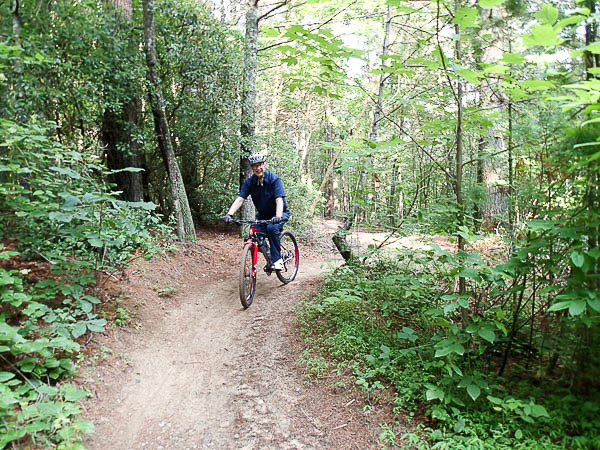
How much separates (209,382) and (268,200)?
319 centimetres

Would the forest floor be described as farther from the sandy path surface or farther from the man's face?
the man's face

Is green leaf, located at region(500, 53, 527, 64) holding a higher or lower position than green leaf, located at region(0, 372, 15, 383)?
higher

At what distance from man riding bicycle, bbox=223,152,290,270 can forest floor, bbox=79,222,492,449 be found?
97 centimetres

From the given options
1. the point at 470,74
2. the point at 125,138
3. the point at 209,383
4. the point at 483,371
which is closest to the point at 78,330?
the point at 209,383

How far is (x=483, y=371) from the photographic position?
11.2ft

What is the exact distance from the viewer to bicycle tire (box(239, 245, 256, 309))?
5789mm

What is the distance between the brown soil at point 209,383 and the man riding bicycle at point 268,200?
38.0 inches

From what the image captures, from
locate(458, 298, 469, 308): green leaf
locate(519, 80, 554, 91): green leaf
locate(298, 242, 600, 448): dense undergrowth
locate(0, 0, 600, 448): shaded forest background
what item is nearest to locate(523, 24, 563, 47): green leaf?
locate(0, 0, 600, 448): shaded forest background

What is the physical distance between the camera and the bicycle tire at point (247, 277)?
5789mm

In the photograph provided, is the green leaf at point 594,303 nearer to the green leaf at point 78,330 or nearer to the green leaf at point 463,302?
the green leaf at point 463,302

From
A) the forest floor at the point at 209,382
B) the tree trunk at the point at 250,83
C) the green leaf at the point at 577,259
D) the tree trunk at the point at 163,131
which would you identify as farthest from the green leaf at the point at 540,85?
the tree trunk at the point at 250,83

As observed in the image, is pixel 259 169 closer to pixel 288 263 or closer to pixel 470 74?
pixel 288 263

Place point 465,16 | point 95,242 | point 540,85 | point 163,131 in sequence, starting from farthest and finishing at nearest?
point 163,131 < point 95,242 < point 465,16 < point 540,85

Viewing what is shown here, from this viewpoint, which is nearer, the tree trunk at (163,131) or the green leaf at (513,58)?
the green leaf at (513,58)
